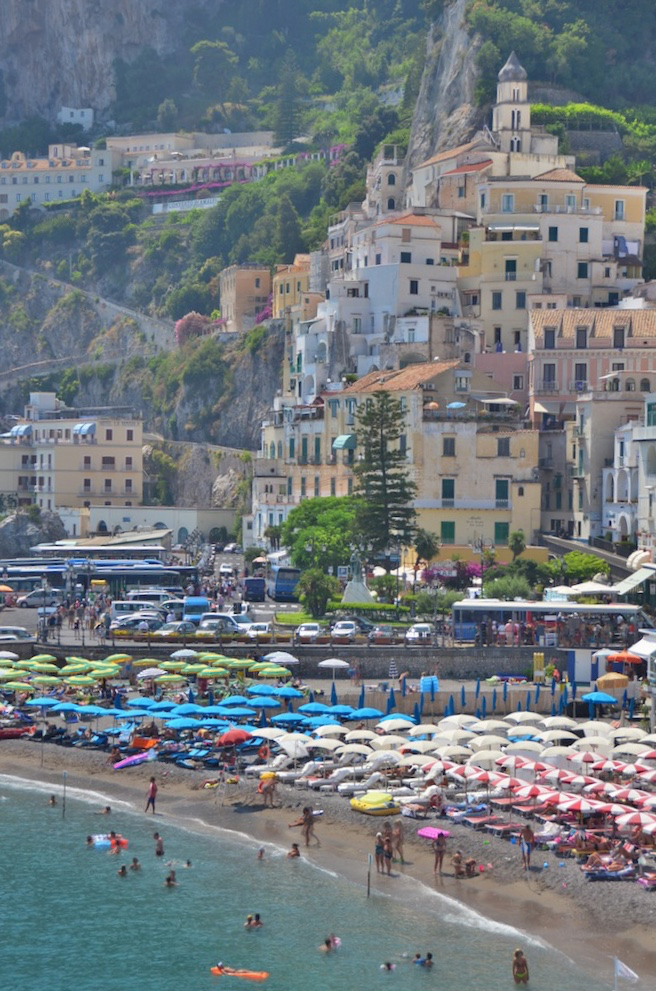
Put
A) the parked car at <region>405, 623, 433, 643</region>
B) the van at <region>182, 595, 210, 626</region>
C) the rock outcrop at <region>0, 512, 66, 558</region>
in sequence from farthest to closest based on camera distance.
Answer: the rock outcrop at <region>0, 512, 66, 558</region> < the van at <region>182, 595, 210, 626</region> < the parked car at <region>405, 623, 433, 643</region>

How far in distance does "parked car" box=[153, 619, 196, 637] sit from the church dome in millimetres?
52067

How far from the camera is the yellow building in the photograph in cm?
12525

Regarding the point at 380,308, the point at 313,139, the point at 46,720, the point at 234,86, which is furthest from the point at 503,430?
the point at 234,86

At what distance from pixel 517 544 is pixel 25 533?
1776 inches

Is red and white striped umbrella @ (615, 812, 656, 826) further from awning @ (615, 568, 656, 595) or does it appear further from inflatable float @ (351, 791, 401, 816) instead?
awning @ (615, 568, 656, 595)

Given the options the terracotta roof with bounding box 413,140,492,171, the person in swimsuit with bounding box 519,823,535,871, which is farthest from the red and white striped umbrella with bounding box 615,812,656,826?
the terracotta roof with bounding box 413,140,492,171

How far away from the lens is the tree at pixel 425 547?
82.5 metres

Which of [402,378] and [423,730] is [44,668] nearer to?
[423,730]

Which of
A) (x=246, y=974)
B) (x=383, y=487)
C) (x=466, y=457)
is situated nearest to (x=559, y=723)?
(x=246, y=974)

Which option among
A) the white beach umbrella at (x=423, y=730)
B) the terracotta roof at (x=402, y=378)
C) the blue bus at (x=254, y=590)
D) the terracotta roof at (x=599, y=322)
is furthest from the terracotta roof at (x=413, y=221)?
the white beach umbrella at (x=423, y=730)

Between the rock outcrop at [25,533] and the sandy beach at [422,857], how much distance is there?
5841 centimetres

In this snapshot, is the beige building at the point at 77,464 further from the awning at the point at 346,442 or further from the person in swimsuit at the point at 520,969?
the person in swimsuit at the point at 520,969

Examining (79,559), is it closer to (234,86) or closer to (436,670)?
(436,670)

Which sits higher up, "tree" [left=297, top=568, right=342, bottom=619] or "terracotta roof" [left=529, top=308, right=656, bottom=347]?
"terracotta roof" [left=529, top=308, right=656, bottom=347]
